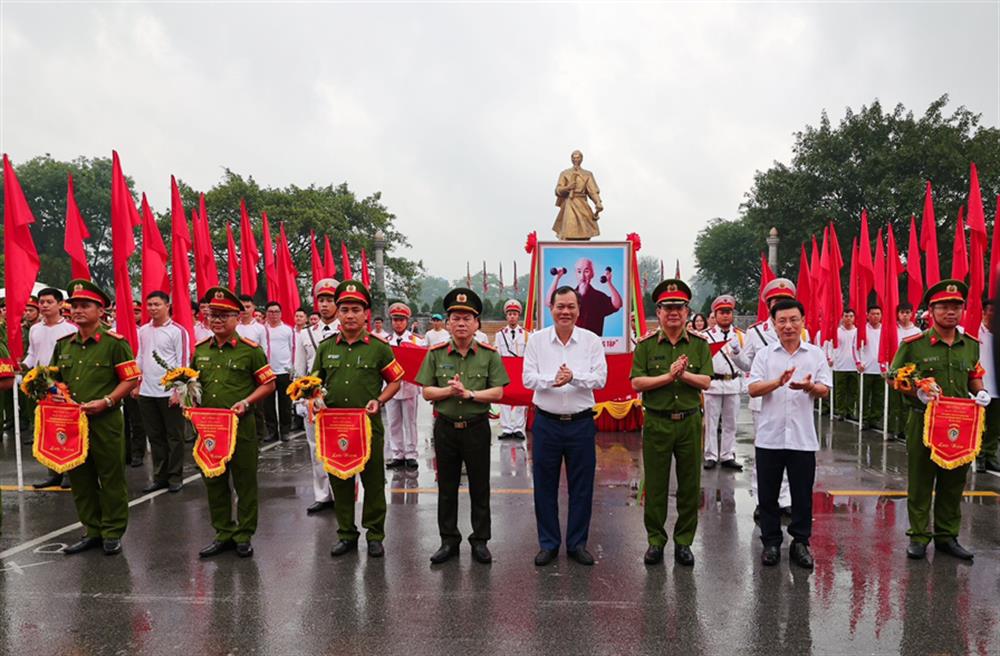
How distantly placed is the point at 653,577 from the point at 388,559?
1.88m

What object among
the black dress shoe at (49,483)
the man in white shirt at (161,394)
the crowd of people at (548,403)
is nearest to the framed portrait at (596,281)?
the crowd of people at (548,403)

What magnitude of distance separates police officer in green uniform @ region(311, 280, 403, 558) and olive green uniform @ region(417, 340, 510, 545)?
0.38 m

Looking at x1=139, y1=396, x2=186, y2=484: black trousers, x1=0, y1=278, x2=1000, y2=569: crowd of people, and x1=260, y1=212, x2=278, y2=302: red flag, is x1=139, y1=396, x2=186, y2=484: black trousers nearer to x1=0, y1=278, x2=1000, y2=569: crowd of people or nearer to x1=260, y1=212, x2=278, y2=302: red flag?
x1=0, y1=278, x2=1000, y2=569: crowd of people

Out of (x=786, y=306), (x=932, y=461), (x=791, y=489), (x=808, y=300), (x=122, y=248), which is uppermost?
(x=122, y=248)

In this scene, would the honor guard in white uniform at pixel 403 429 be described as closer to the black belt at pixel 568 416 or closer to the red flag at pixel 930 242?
the black belt at pixel 568 416

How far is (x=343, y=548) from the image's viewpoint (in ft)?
16.6

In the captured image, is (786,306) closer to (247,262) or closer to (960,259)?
(960,259)

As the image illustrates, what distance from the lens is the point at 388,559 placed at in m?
4.99

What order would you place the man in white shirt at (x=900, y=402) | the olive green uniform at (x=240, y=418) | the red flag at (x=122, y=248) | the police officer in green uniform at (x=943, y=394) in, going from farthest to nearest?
the man in white shirt at (x=900, y=402) → the red flag at (x=122, y=248) → the olive green uniform at (x=240, y=418) → the police officer in green uniform at (x=943, y=394)

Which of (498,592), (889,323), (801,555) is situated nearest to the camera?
(498,592)

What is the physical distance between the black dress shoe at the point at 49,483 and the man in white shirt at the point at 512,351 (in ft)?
18.1

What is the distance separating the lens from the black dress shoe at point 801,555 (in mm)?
4730

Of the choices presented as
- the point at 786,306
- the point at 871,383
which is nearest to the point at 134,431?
the point at 786,306

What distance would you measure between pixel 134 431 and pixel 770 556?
7.56 metres
